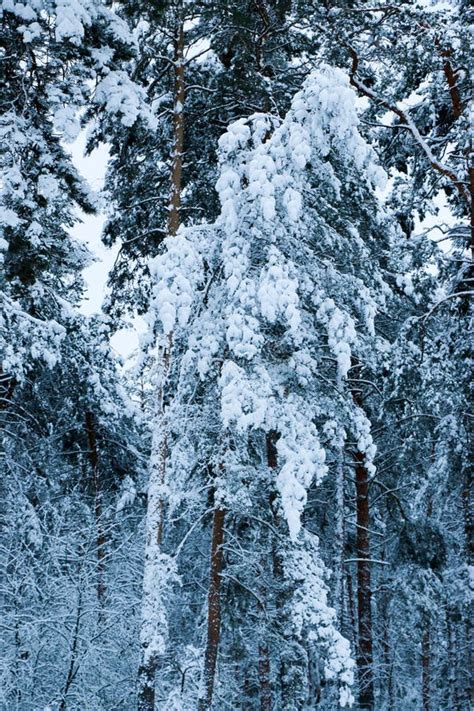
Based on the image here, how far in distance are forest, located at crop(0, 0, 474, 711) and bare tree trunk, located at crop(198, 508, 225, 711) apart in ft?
0.10

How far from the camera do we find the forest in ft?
28.1

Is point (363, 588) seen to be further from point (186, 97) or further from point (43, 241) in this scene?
point (186, 97)

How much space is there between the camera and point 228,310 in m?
8.41

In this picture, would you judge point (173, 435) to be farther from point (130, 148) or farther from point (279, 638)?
point (130, 148)

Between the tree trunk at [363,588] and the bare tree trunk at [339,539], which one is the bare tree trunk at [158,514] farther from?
the tree trunk at [363,588]

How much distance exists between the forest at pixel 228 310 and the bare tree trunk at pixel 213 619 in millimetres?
32

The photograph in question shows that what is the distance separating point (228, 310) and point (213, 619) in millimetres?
4179

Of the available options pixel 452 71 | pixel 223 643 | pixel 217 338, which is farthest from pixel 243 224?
pixel 223 643

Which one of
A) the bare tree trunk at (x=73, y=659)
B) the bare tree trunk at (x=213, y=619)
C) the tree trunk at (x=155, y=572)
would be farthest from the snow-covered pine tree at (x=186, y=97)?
the bare tree trunk at (x=73, y=659)

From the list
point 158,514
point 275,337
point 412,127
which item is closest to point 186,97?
point 412,127

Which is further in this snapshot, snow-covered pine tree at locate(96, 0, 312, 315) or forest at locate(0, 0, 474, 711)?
snow-covered pine tree at locate(96, 0, 312, 315)

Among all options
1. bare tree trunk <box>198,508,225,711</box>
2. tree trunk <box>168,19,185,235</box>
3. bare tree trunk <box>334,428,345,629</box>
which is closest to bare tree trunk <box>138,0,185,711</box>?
tree trunk <box>168,19,185,235</box>

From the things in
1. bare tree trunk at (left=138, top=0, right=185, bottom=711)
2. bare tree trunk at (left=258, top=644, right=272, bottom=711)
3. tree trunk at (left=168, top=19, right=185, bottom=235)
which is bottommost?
bare tree trunk at (left=258, top=644, right=272, bottom=711)

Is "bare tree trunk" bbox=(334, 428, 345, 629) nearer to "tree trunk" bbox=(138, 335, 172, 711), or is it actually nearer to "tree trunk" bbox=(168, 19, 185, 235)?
"tree trunk" bbox=(138, 335, 172, 711)
